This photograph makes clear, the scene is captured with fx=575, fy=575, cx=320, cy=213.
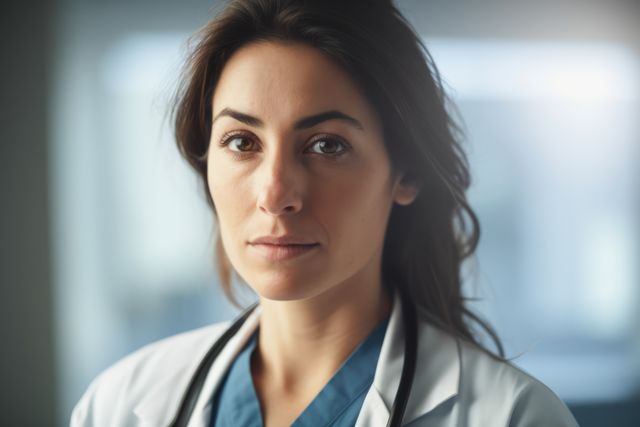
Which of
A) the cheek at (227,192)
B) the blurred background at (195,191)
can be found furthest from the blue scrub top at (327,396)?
the blurred background at (195,191)

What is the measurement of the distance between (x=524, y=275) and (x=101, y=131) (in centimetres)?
220

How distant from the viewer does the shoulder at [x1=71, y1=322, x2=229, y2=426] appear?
1171 millimetres

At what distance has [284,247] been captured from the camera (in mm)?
950

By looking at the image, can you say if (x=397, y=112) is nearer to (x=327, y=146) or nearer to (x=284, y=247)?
(x=327, y=146)

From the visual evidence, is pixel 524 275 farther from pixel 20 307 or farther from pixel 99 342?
pixel 20 307

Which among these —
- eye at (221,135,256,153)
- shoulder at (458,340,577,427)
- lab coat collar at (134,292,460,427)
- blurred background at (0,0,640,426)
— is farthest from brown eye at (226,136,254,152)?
blurred background at (0,0,640,426)

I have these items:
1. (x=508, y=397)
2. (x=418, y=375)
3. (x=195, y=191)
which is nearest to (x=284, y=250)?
(x=418, y=375)

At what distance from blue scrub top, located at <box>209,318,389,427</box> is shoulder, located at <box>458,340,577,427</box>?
172 millimetres

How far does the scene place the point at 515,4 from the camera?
9.22 ft

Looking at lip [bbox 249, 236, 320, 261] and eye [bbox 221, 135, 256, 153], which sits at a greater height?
eye [bbox 221, 135, 256, 153]

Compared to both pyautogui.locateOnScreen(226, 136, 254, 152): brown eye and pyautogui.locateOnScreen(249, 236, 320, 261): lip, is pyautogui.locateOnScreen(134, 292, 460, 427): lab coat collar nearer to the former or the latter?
pyautogui.locateOnScreen(249, 236, 320, 261): lip

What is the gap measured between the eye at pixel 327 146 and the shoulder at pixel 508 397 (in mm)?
450

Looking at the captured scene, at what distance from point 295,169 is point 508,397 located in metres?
0.52

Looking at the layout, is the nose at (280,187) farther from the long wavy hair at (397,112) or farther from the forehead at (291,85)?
the long wavy hair at (397,112)
